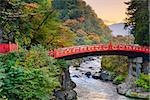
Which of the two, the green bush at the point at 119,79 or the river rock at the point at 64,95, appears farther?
the green bush at the point at 119,79

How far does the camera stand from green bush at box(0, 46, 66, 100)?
1817 centimetres

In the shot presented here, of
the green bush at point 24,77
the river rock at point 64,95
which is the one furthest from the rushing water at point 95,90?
the green bush at point 24,77

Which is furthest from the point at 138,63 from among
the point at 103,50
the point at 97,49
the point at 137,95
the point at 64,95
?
the point at 64,95

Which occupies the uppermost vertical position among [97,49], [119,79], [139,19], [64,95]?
[139,19]

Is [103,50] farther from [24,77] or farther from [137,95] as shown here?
[24,77]

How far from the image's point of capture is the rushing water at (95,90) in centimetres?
3419

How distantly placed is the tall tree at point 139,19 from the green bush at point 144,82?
3413mm

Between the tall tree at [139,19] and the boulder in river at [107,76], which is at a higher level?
the tall tree at [139,19]

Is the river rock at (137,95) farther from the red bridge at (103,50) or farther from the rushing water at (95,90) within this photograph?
the red bridge at (103,50)

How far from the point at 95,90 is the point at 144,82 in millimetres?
4940

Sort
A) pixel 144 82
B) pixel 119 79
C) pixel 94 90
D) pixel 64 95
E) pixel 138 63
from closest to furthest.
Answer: pixel 64 95 → pixel 144 82 → pixel 94 90 → pixel 138 63 → pixel 119 79

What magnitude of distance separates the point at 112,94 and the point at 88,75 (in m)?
14.2

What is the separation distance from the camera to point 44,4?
104ft

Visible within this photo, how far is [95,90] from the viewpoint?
38.1 m
